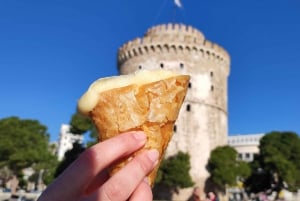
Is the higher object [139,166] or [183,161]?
[183,161]

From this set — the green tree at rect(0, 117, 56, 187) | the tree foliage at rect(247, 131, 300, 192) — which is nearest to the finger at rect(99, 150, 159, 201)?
the green tree at rect(0, 117, 56, 187)

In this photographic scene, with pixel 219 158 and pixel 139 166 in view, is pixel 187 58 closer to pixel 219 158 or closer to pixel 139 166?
pixel 219 158

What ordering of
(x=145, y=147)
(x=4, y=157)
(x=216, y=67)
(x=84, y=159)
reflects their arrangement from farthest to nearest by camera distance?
(x=216, y=67) < (x=4, y=157) < (x=145, y=147) < (x=84, y=159)

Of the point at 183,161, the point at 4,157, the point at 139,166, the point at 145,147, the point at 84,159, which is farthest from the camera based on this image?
the point at 4,157

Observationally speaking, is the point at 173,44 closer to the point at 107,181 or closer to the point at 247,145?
the point at 247,145

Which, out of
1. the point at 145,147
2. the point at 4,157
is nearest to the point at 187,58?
the point at 4,157

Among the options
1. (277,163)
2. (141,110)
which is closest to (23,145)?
(277,163)
